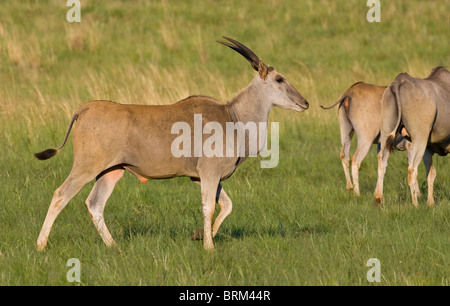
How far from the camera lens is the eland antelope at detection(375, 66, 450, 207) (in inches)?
347

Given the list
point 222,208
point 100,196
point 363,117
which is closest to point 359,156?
point 363,117

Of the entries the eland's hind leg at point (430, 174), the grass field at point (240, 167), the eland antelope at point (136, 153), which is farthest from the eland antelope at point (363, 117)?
the eland antelope at point (136, 153)

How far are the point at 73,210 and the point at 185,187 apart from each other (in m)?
1.75

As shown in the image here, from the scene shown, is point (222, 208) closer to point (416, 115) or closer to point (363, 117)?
point (416, 115)

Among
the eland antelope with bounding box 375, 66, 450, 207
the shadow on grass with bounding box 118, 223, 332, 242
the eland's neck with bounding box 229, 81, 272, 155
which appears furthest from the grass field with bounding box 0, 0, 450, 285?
the eland's neck with bounding box 229, 81, 272, 155

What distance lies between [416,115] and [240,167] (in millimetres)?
2791

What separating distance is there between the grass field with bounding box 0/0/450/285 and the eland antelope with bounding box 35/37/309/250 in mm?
355

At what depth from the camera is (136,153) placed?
22.2 feet

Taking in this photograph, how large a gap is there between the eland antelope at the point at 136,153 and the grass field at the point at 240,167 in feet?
1.16

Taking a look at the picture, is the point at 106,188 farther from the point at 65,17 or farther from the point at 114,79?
the point at 65,17

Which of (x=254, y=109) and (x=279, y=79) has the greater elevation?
(x=279, y=79)

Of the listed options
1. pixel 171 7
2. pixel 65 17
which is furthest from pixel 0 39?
pixel 171 7

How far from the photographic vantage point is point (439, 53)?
18844mm

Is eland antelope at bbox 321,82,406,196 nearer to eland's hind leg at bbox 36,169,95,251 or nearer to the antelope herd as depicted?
the antelope herd
